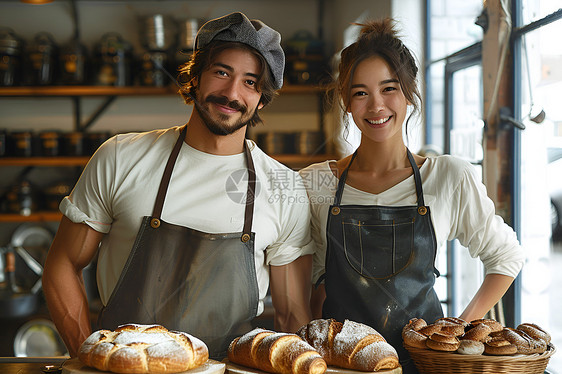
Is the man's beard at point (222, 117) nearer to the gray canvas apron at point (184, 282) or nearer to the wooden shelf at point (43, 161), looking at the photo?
the gray canvas apron at point (184, 282)

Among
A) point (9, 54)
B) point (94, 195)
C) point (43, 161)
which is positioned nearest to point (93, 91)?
point (43, 161)

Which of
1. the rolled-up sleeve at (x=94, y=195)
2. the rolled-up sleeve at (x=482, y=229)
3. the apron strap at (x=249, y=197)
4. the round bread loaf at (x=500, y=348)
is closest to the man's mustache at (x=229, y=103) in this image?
the apron strap at (x=249, y=197)

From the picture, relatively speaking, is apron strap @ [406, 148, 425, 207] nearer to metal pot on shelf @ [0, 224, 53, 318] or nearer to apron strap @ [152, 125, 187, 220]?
apron strap @ [152, 125, 187, 220]

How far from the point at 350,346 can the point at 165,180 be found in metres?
0.47

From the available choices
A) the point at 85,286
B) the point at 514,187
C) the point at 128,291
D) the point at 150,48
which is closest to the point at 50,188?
the point at 150,48

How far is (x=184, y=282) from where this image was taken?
1.08 m

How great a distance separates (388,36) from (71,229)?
717 mm

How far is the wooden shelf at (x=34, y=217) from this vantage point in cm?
191

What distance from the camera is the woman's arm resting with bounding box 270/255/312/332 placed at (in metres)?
1.19

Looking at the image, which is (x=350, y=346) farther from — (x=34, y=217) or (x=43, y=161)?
(x=34, y=217)

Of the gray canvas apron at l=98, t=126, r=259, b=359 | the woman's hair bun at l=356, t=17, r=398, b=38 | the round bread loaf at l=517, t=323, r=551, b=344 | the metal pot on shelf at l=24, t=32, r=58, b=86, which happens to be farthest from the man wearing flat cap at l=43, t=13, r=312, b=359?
the metal pot on shelf at l=24, t=32, r=58, b=86

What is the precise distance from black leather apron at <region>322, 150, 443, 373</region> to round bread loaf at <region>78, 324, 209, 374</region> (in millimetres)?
354

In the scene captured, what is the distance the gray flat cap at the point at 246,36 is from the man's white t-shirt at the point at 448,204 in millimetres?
230

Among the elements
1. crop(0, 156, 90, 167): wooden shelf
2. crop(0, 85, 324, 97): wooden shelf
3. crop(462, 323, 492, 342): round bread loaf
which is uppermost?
crop(0, 85, 324, 97): wooden shelf
